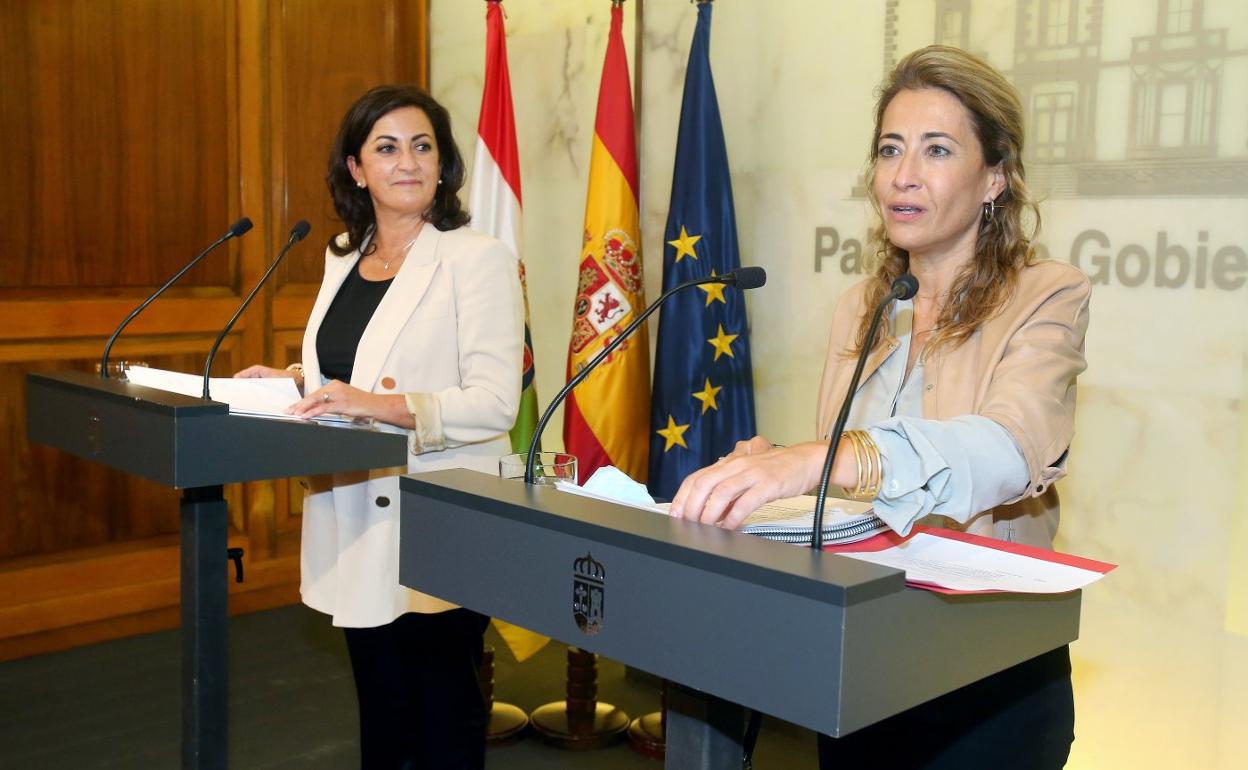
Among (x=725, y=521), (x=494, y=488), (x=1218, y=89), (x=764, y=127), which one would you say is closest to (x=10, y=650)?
(x=764, y=127)

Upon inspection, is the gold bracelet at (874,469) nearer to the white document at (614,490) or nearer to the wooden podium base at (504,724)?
the white document at (614,490)

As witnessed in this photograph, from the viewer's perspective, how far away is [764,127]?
377 centimetres

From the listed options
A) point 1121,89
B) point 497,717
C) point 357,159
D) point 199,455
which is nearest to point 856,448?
point 199,455

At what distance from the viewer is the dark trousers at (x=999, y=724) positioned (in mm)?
1551

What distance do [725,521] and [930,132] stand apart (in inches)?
32.7

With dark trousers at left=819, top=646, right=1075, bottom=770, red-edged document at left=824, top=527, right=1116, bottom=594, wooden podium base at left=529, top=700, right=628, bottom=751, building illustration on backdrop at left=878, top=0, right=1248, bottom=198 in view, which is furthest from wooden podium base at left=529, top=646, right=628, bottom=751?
red-edged document at left=824, top=527, right=1116, bottom=594

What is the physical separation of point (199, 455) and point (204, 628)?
→ 0.42 metres

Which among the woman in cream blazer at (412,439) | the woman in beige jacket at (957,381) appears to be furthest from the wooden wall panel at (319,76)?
A: the woman in beige jacket at (957,381)

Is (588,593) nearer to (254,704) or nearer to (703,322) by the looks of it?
(703,322)

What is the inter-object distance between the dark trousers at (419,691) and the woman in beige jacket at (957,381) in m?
1.09

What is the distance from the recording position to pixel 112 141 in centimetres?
449

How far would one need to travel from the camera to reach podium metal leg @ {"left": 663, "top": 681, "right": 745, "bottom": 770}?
125 centimetres

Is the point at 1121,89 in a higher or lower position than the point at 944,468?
higher

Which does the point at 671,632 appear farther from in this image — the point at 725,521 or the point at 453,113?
the point at 453,113
